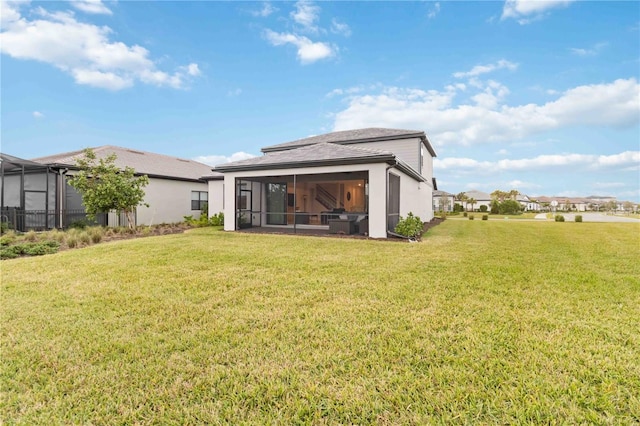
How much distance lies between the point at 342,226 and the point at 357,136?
892cm

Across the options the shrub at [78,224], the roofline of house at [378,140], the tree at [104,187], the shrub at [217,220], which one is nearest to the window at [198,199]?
the shrub at [217,220]

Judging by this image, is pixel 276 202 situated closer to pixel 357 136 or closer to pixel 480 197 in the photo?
pixel 357 136

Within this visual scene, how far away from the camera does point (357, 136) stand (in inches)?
731

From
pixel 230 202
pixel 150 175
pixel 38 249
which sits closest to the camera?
pixel 38 249

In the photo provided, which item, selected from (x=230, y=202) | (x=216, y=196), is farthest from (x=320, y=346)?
(x=216, y=196)

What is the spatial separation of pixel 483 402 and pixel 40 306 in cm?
542

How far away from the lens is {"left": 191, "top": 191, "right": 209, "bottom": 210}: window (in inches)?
756

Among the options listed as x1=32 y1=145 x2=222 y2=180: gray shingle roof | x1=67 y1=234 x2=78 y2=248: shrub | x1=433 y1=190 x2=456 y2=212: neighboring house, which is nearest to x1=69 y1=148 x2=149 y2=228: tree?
x1=32 y1=145 x2=222 y2=180: gray shingle roof

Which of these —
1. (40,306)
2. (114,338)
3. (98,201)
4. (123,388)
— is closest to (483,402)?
(123,388)

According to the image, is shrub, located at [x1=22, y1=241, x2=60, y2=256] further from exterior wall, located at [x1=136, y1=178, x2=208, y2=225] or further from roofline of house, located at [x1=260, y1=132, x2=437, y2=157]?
roofline of house, located at [x1=260, y1=132, x2=437, y2=157]

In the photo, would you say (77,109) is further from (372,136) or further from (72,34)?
(372,136)

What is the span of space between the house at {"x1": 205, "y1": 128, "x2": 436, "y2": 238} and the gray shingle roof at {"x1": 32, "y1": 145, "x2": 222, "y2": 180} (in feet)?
11.4

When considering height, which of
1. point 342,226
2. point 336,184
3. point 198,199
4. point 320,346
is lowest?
point 320,346

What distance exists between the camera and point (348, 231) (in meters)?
11.6
